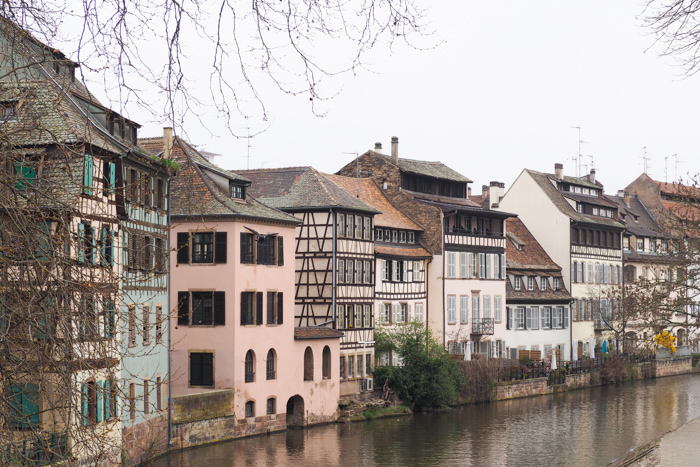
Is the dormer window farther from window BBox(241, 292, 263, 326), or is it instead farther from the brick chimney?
the brick chimney

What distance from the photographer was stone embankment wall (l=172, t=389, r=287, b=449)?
33.2 meters

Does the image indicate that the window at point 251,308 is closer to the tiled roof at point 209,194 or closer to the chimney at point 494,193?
the tiled roof at point 209,194

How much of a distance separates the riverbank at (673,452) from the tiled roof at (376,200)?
21.2 m

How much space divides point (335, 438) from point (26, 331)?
29747 millimetres

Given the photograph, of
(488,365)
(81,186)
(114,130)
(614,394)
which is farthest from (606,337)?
(81,186)

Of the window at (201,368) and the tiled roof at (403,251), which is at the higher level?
the tiled roof at (403,251)

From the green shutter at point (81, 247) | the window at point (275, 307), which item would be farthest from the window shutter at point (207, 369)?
the green shutter at point (81, 247)

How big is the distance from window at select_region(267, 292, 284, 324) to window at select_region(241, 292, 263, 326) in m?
0.64

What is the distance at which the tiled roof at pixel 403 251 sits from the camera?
4709 centimetres

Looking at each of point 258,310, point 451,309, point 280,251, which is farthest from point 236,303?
point 451,309

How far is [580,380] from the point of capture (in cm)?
5741

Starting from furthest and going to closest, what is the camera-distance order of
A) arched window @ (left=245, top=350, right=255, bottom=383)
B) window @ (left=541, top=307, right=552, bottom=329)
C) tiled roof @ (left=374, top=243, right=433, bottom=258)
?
window @ (left=541, top=307, right=552, bottom=329)
tiled roof @ (left=374, top=243, right=433, bottom=258)
arched window @ (left=245, top=350, right=255, bottom=383)

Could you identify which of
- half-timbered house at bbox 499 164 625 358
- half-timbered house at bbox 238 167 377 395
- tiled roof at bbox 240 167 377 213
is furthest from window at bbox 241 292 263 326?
half-timbered house at bbox 499 164 625 358

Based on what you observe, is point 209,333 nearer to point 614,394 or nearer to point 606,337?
point 614,394
